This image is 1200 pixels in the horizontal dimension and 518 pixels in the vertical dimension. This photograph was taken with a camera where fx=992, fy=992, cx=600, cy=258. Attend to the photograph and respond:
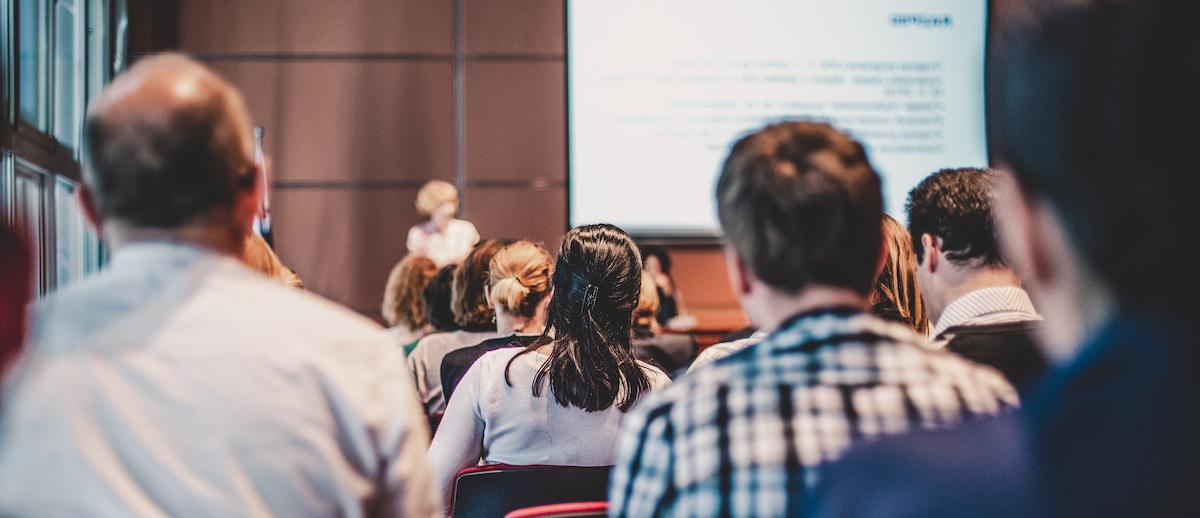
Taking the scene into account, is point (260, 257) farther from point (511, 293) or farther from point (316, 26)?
point (316, 26)

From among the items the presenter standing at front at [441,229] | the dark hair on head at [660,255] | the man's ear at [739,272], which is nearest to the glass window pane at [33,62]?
the presenter standing at front at [441,229]

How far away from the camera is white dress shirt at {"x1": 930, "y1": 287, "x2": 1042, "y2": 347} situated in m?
2.11

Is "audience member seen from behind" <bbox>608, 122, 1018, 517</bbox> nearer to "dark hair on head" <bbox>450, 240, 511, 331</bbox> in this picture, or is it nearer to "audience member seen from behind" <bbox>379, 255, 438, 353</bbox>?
"dark hair on head" <bbox>450, 240, 511, 331</bbox>

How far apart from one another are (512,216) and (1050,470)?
232 inches

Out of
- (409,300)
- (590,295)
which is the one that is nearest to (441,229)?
(409,300)

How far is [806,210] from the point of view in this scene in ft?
3.65

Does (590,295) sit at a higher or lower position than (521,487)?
higher

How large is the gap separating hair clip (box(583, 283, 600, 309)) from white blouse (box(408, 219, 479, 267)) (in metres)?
3.64

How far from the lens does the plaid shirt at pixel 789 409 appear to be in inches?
40.7

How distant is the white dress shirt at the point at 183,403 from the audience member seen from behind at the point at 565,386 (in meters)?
1.19

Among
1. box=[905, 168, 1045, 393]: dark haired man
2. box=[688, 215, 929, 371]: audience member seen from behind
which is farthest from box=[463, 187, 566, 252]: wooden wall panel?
box=[905, 168, 1045, 393]: dark haired man

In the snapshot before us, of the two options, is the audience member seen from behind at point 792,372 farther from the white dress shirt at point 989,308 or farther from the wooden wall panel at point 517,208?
the wooden wall panel at point 517,208

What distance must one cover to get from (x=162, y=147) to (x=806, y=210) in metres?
0.74

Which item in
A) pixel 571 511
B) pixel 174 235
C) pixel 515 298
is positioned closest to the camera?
pixel 174 235
